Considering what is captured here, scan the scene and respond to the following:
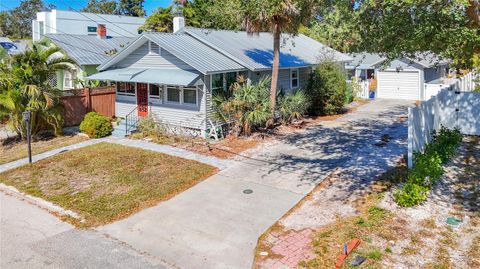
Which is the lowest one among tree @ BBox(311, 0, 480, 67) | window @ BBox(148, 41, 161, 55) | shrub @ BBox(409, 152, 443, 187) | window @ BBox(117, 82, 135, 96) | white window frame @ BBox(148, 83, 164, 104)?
shrub @ BBox(409, 152, 443, 187)

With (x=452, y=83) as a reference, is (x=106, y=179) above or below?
below

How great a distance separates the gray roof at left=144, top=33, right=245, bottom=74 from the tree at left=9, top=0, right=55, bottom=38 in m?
71.8

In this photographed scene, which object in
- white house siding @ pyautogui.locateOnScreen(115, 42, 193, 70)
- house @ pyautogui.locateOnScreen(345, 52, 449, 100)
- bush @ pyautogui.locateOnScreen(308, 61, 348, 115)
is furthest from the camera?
house @ pyautogui.locateOnScreen(345, 52, 449, 100)

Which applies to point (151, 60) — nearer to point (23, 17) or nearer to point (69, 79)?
point (69, 79)

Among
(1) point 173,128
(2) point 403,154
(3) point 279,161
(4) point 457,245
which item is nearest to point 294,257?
(4) point 457,245

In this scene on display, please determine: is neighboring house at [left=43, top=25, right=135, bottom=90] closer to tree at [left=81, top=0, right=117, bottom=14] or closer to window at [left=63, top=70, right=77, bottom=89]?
window at [left=63, top=70, right=77, bottom=89]

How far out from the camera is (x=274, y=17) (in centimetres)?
1770

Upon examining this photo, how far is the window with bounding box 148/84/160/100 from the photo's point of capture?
63.5ft

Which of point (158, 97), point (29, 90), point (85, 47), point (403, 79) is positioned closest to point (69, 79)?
point (85, 47)

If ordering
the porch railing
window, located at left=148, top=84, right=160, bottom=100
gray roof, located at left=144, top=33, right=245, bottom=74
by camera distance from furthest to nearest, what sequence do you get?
window, located at left=148, top=84, right=160, bottom=100, the porch railing, gray roof, located at left=144, top=33, right=245, bottom=74

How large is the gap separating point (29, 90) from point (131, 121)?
466cm

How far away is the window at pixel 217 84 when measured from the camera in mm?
18094

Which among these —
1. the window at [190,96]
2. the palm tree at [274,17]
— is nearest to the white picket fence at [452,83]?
the palm tree at [274,17]

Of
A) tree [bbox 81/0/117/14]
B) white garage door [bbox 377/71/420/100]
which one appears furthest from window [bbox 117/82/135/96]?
tree [bbox 81/0/117/14]
